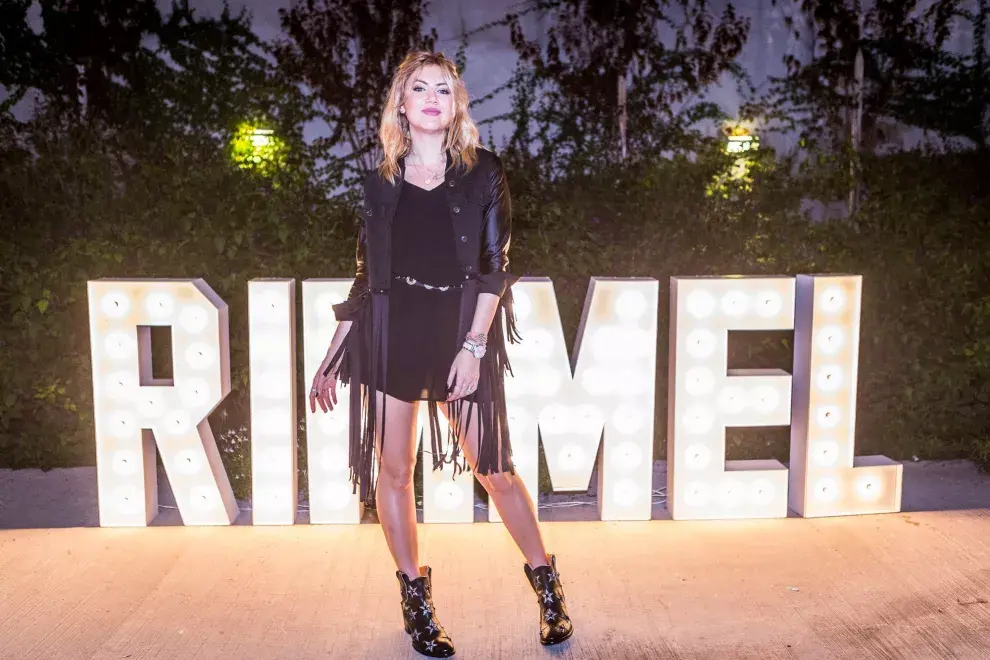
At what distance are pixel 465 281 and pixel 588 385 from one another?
4.22ft

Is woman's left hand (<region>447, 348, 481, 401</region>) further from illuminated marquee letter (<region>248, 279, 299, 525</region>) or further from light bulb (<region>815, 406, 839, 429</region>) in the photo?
light bulb (<region>815, 406, 839, 429</region>)

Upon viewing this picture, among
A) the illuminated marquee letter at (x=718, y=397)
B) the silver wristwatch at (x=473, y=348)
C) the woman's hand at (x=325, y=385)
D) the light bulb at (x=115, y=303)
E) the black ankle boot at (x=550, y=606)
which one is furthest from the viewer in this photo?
the illuminated marquee letter at (x=718, y=397)

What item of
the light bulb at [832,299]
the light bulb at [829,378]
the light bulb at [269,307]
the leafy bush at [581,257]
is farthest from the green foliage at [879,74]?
the light bulb at [269,307]

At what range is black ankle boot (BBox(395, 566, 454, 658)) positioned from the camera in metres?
2.66

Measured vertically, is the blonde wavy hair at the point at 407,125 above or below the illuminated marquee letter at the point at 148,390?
above

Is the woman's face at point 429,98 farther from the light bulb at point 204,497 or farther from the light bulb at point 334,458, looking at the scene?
the light bulb at point 204,497

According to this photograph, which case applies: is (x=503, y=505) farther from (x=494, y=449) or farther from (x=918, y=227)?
(x=918, y=227)

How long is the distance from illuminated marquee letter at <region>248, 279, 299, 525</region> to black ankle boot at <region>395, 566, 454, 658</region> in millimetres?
1203

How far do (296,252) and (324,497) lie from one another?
1.33 meters

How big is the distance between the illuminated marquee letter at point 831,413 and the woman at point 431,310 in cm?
160

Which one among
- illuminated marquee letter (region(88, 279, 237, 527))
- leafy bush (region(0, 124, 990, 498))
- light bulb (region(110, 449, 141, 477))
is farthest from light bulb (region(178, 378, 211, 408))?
leafy bush (region(0, 124, 990, 498))

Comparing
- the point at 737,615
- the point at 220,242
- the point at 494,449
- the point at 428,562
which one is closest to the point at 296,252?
the point at 220,242

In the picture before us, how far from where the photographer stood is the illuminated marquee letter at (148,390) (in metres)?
3.69

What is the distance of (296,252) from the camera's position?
4.49m
